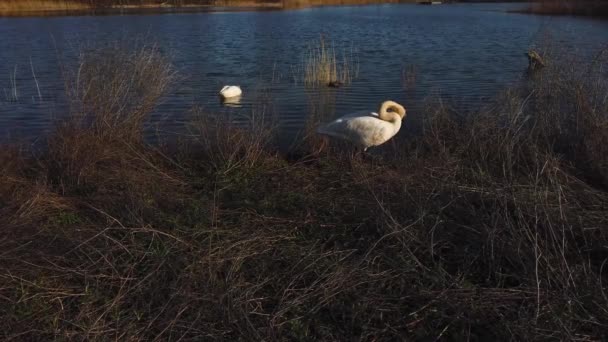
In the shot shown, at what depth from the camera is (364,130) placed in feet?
21.8

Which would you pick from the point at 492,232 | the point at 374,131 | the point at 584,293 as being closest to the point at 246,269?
the point at 492,232

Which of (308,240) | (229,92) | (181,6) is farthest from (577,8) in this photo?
(308,240)

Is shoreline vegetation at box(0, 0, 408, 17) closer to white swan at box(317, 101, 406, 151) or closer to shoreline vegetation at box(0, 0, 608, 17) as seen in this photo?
shoreline vegetation at box(0, 0, 608, 17)

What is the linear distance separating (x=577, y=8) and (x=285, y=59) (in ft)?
72.1

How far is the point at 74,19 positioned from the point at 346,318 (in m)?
34.9

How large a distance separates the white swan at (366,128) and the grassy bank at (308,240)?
256mm

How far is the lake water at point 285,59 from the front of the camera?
37.3ft

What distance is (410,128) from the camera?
29.9 feet

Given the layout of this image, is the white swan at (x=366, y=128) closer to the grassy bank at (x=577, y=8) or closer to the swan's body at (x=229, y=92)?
the swan's body at (x=229, y=92)

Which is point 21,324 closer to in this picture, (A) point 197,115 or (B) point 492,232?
(B) point 492,232

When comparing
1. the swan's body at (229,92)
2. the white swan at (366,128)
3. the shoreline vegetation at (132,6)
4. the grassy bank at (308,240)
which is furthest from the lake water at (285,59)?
the shoreline vegetation at (132,6)

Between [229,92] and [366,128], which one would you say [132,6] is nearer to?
[229,92]

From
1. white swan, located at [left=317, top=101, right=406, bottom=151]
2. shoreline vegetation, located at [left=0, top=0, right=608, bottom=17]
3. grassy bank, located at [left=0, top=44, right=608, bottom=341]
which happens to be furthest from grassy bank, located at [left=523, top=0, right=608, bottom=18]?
white swan, located at [left=317, top=101, right=406, bottom=151]

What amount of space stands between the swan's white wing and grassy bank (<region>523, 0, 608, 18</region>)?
28.6 metres
